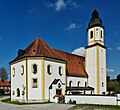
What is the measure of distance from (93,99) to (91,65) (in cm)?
1563

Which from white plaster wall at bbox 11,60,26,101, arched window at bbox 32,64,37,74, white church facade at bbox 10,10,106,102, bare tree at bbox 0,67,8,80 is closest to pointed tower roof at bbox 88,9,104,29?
white church facade at bbox 10,10,106,102

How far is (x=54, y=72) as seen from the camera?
120ft

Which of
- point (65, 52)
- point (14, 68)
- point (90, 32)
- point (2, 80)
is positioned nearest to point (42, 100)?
point (14, 68)

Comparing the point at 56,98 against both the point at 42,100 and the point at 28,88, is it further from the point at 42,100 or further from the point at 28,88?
the point at 28,88

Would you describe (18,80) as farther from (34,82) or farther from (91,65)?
(91,65)

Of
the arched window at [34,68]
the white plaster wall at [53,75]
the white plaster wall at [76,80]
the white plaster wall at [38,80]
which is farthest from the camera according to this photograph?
the white plaster wall at [76,80]

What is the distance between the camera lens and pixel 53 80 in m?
36.2

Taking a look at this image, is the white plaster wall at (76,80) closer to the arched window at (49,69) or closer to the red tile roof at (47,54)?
the red tile roof at (47,54)

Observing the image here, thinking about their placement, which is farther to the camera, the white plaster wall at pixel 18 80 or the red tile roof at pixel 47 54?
the red tile roof at pixel 47 54

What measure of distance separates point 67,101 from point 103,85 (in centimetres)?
1554

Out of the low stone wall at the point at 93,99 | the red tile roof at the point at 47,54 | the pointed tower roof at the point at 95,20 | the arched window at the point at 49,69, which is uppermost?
the pointed tower roof at the point at 95,20

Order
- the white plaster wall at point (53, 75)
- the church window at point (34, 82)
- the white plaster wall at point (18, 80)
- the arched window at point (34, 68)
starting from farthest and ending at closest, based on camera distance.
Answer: the white plaster wall at point (18, 80)
the white plaster wall at point (53, 75)
the arched window at point (34, 68)
the church window at point (34, 82)

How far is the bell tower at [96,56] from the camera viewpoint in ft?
146

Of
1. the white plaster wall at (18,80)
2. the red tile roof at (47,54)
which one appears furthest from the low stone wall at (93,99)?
the red tile roof at (47,54)
